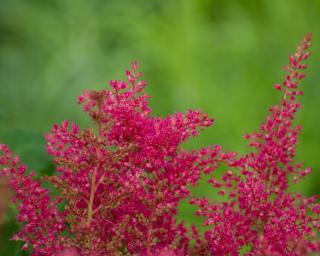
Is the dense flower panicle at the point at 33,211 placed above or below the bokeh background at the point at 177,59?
below

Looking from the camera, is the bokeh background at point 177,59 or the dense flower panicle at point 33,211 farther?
the bokeh background at point 177,59

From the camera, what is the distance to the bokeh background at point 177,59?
365cm

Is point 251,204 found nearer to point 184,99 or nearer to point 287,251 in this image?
point 287,251

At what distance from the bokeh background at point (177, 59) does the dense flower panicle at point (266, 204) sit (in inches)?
79.8

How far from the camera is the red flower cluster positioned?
1.06 meters

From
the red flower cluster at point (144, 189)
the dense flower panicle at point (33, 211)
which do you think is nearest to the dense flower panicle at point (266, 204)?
the red flower cluster at point (144, 189)

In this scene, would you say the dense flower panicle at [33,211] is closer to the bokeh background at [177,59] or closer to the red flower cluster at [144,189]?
the red flower cluster at [144,189]

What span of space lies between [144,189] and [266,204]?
0.65 ft

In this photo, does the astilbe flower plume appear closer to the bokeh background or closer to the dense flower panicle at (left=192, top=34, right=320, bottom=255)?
the dense flower panicle at (left=192, top=34, right=320, bottom=255)

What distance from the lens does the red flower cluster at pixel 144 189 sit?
106 centimetres

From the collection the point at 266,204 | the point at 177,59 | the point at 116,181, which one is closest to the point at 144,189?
the point at 116,181

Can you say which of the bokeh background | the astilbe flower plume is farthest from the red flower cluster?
the bokeh background

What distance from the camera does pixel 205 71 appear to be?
403 cm

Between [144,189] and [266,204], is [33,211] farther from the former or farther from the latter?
[266,204]
